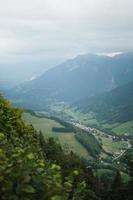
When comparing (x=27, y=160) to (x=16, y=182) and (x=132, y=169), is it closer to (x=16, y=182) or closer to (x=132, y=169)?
(x=16, y=182)

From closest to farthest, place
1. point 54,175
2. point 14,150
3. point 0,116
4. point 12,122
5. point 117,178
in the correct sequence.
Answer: point 54,175 → point 14,150 → point 0,116 → point 12,122 → point 117,178

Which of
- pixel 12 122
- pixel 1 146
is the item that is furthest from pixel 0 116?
pixel 1 146

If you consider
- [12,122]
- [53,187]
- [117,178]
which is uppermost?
[53,187]

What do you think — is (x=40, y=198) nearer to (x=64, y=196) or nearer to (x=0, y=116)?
(x=64, y=196)

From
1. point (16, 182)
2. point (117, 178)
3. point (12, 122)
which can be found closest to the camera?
point (16, 182)

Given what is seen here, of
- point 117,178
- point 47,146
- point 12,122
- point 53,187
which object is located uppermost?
point 53,187

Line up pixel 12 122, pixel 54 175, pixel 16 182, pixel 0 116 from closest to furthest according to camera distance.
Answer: pixel 16 182 → pixel 54 175 → pixel 0 116 → pixel 12 122

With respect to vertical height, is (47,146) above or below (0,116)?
below

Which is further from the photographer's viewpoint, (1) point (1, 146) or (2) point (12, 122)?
(2) point (12, 122)

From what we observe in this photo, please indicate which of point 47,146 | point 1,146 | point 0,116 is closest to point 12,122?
point 0,116
